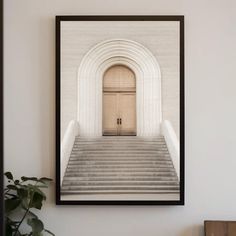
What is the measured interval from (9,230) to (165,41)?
1.27m

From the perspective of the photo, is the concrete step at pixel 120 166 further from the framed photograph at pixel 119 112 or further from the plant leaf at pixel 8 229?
the plant leaf at pixel 8 229

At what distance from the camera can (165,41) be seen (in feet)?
5.73

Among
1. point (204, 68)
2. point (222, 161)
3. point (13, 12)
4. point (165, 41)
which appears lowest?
point (222, 161)

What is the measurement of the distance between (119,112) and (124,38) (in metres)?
0.41

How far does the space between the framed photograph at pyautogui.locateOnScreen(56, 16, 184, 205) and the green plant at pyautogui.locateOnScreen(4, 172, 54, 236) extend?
0.13m

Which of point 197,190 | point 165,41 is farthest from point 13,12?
point 197,190

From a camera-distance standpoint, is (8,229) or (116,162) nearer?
(8,229)

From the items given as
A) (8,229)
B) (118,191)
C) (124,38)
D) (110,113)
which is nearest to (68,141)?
(110,113)

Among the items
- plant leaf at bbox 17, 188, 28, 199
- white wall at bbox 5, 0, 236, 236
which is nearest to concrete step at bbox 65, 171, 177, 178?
white wall at bbox 5, 0, 236, 236

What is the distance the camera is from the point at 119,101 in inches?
69.8

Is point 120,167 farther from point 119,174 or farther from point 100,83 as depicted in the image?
point 100,83

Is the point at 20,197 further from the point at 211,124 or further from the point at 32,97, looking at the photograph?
the point at 211,124

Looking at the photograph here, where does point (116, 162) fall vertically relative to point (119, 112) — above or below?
below

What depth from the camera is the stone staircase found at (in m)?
1.73
